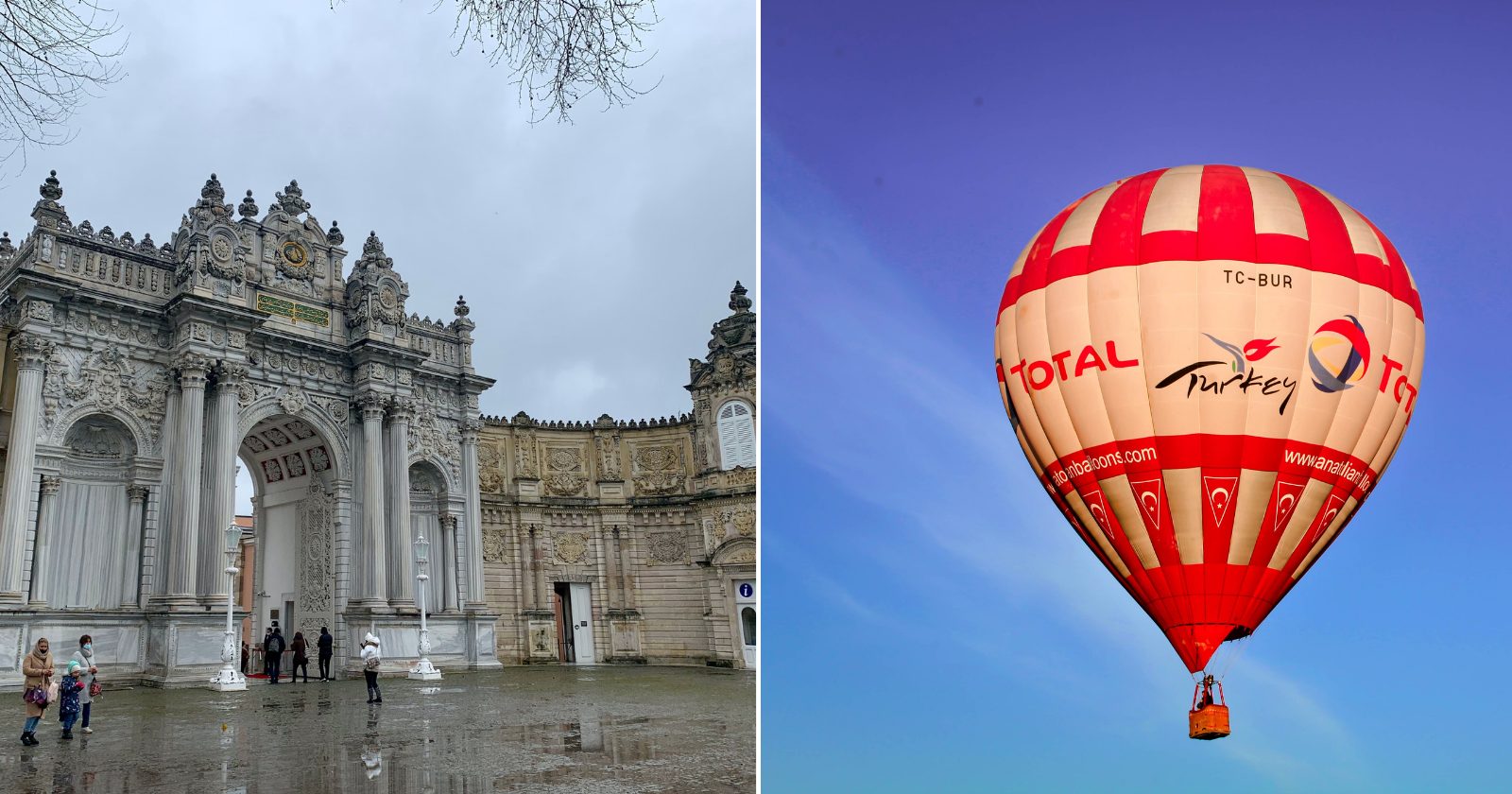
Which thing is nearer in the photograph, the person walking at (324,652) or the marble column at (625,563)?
the person walking at (324,652)

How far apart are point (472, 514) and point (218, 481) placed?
787cm

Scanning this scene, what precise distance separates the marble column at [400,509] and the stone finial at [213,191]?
6.55 m

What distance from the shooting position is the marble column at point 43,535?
878 inches

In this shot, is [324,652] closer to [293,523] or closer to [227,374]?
[293,523]

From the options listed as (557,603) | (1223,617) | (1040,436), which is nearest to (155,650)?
(557,603)

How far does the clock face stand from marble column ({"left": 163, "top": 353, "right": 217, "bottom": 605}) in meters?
4.64

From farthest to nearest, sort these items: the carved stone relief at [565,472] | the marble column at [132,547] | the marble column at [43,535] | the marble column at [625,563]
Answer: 1. the carved stone relief at [565,472]
2. the marble column at [625,563]
3. the marble column at [132,547]
4. the marble column at [43,535]

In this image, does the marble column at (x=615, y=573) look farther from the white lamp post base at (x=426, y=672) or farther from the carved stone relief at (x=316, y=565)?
the white lamp post base at (x=426, y=672)

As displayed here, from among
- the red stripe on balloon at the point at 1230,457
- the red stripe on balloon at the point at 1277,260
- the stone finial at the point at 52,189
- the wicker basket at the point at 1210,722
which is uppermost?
the stone finial at the point at 52,189

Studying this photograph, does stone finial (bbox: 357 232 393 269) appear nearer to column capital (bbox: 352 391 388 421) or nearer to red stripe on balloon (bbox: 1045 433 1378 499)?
column capital (bbox: 352 391 388 421)

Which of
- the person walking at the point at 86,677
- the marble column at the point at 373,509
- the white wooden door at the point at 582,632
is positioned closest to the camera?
the person walking at the point at 86,677

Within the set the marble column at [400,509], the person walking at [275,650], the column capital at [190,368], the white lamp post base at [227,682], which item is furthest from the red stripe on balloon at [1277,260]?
the marble column at [400,509]

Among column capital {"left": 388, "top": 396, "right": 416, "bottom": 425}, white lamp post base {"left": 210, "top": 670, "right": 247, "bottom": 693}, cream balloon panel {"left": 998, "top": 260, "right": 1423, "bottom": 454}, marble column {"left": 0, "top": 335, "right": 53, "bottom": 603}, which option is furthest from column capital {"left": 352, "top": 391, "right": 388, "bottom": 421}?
cream balloon panel {"left": 998, "top": 260, "right": 1423, "bottom": 454}

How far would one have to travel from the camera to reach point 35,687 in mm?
11797
